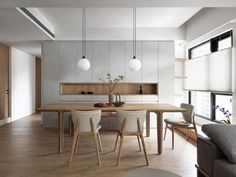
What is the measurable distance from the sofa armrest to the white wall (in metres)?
6.40

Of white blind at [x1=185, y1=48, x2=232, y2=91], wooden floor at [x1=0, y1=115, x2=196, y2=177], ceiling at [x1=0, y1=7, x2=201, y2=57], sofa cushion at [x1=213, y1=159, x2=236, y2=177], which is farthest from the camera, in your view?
ceiling at [x1=0, y1=7, x2=201, y2=57]

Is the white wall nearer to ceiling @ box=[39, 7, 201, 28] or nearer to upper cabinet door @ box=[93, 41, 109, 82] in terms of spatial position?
ceiling @ box=[39, 7, 201, 28]

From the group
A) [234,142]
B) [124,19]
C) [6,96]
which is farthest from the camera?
[6,96]

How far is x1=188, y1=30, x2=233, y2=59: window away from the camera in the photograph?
4.32m

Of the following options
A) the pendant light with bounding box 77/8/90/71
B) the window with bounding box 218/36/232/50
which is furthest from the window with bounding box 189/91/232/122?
the pendant light with bounding box 77/8/90/71

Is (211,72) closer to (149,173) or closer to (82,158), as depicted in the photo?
(82,158)

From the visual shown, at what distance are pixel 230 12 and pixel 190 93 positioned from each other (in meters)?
2.89

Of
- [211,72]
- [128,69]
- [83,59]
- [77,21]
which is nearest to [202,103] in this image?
[211,72]

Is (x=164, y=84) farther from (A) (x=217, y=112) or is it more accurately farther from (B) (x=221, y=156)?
(B) (x=221, y=156)

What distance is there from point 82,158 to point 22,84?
17.7 ft

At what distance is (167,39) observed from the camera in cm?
594

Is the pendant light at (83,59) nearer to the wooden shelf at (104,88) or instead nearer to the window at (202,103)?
the wooden shelf at (104,88)

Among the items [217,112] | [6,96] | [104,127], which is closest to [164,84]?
[217,112]

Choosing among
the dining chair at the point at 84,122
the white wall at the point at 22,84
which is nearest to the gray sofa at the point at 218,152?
the dining chair at the point at 84,122
